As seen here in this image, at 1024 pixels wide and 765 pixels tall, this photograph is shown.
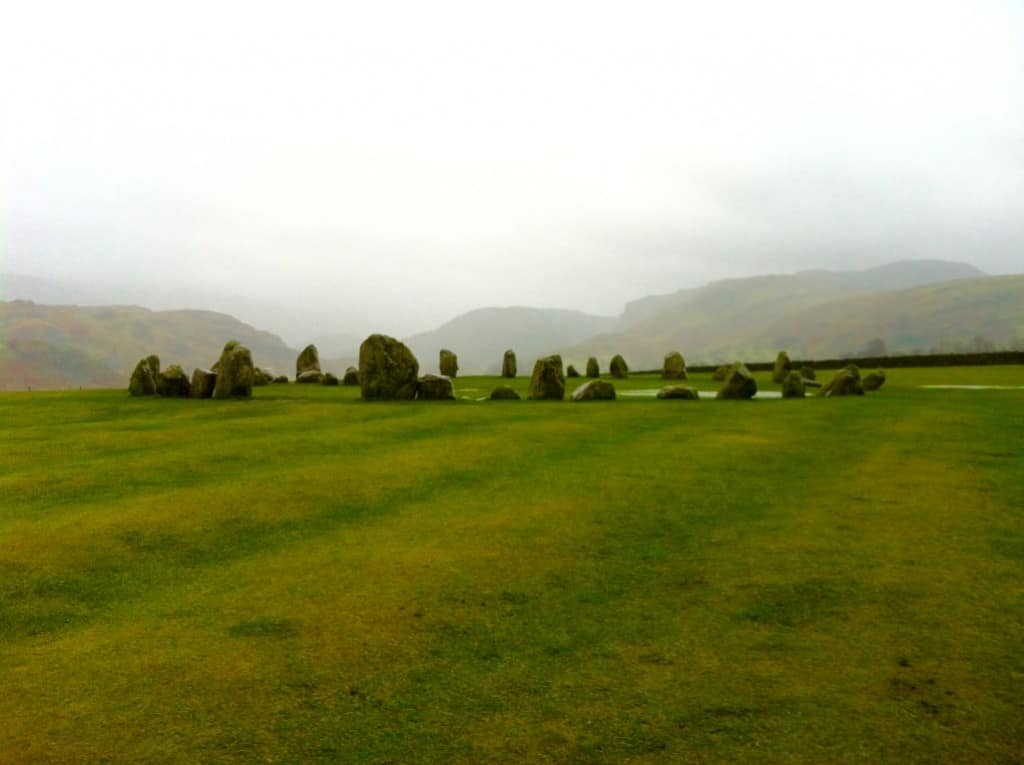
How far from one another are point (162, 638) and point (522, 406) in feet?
51.8

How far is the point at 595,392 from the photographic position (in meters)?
23.0

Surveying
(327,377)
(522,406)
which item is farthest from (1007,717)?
(327,377)

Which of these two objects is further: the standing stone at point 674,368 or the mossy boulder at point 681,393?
the standing stone at point 674,368

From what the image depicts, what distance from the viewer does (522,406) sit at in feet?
68.1

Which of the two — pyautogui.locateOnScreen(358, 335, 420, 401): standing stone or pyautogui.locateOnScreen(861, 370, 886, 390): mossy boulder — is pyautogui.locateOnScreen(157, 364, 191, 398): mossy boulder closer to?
pyautogui.locateOnScreen(358, 335, 420, 401): standing stone

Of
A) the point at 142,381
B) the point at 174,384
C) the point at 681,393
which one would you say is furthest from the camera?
the point at 142,381

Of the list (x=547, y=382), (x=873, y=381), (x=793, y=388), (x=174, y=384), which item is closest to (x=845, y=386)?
(x=793, y=388)

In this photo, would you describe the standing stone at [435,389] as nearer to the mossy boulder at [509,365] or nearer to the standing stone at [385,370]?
the standing stone at [385,370]

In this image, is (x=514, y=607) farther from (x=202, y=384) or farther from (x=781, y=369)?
(x=781, y=369)

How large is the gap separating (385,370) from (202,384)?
564 centimetres

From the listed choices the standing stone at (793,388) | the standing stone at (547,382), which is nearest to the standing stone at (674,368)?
the standing stone at (793,388)

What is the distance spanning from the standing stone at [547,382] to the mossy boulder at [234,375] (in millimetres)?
8798

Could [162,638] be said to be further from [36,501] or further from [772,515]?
[772,515]

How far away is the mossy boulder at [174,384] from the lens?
2338 centimetres
